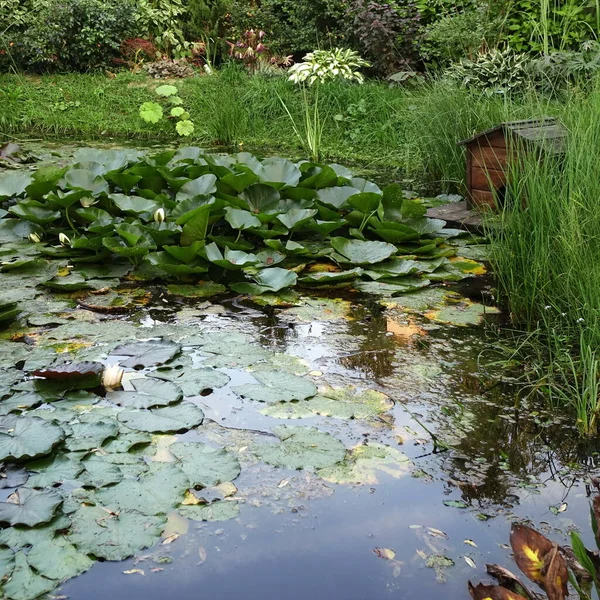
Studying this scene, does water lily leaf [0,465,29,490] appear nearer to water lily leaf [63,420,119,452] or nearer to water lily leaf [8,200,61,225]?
water lily leaf [63,420,119,452]

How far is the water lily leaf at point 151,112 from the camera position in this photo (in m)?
8.70

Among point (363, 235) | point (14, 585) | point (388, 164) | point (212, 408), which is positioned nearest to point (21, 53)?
point (388, 164)

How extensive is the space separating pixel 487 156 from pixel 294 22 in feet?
23.8

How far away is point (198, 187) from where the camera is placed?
3969 mm

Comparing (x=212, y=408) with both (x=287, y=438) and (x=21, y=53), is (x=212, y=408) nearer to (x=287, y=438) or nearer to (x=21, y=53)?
(x=287, y=438)

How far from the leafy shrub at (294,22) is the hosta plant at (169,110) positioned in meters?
2.05

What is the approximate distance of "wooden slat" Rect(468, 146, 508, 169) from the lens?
4.28 m

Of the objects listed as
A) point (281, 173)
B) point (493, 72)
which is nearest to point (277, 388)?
point (281, 173)

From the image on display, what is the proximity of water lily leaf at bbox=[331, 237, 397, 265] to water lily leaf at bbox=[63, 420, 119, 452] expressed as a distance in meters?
1.75

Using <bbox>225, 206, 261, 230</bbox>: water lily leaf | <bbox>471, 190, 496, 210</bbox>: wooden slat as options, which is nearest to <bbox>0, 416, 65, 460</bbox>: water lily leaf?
<bbox>225, 206, 261, 230</bbox>: water lily leaf

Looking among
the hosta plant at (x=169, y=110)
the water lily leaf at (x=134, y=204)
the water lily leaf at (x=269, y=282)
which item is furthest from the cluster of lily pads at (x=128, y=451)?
the hosta plant at (x=169, y=110)

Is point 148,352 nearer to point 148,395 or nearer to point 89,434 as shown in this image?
point 148,395

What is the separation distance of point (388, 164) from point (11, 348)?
15.2ft

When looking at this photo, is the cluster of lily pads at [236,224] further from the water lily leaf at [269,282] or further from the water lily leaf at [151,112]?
the water lily leaf at [151,112]
